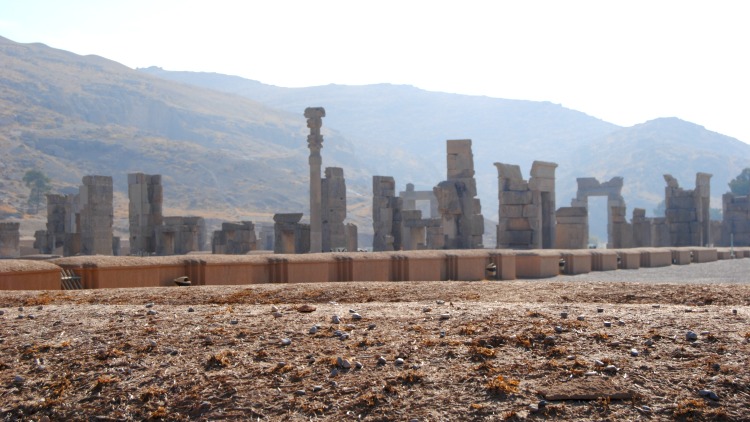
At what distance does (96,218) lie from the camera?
34875mm

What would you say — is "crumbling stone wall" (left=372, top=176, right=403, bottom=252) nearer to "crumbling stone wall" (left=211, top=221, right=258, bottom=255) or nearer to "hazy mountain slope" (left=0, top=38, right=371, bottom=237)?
"crumbling stone wall" (left=211, top=221, right=258, bottom=255)

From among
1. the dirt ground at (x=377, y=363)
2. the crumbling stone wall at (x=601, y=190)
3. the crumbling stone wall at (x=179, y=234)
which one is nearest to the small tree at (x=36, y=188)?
the crumbling stone wall at (x=601, y=190)

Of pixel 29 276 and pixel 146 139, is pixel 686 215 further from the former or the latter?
pixel 146 139

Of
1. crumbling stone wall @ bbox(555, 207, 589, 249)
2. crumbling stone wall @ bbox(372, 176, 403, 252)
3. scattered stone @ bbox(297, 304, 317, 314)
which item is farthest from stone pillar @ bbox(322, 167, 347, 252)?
scattered stone @ bbox(297, 304, 317, 314)

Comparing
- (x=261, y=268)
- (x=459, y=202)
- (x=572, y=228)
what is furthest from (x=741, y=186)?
(x=261, y=268)

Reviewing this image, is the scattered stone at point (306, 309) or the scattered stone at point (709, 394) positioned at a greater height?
the scattered stone at point (306, 309)

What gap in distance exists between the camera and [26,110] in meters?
130

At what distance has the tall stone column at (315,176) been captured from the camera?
111 ft

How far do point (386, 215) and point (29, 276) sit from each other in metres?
26.4

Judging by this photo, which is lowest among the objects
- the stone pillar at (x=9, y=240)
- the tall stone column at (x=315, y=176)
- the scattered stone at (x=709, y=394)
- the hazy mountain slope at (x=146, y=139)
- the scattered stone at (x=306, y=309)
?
the scattered stone at (x=709, y=394)

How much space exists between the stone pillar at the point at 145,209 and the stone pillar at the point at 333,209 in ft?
20.6

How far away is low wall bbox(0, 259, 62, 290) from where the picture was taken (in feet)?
38.1

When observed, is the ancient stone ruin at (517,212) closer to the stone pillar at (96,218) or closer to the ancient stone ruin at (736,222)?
the stone pillar at (96,218)

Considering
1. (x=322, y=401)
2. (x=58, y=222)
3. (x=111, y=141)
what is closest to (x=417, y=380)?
(x=322, y=401)
